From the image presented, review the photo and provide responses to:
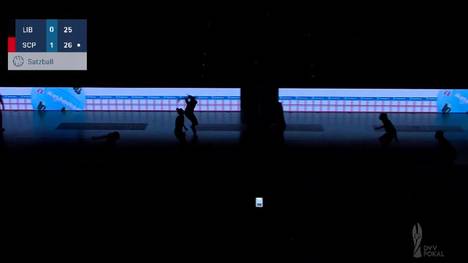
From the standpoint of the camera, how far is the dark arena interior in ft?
24.7

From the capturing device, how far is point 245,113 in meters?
19.5
